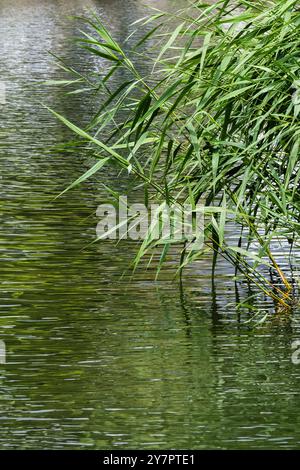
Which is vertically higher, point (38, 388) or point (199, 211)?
point (199, 211)

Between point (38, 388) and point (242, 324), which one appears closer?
point (38, 388)

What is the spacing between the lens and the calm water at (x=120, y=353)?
6.44 metres

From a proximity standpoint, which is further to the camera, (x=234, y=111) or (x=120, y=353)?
(x=234, y=111)

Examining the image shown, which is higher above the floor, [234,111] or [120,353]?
[234,111]

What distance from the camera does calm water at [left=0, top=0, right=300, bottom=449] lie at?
6441 mm

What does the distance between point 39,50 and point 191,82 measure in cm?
2530

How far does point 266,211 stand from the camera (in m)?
8.68

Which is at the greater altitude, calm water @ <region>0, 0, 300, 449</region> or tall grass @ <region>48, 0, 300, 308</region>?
tall grass @ <region>48, 0, 300, 308</region>

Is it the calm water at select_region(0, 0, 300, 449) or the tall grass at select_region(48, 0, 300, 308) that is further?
the tall grass at select_region(48, 0, 300, 308)

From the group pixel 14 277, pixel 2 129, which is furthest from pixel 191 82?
pixel 2 129

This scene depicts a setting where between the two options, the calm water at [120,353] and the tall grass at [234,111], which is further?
the tall grass at [234,111]

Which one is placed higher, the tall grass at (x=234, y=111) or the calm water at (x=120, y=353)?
the tall grass at (x=234, y=111)

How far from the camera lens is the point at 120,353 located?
301 inches
